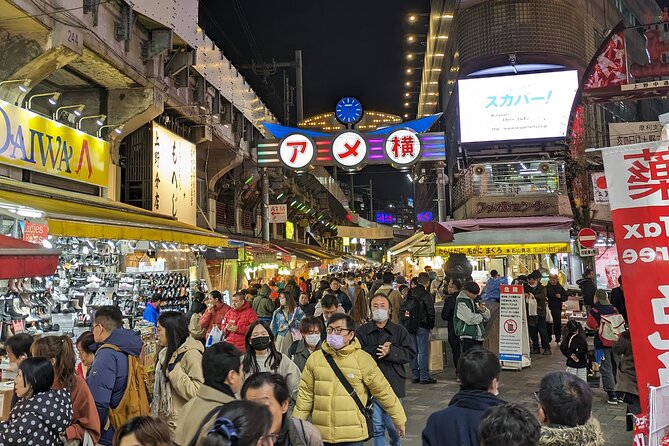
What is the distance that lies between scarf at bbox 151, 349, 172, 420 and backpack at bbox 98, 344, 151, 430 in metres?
0.13

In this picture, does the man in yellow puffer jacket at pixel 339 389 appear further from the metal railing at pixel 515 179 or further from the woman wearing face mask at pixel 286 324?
the metal railing at pixel 515 179

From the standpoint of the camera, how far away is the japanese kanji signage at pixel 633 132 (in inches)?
688

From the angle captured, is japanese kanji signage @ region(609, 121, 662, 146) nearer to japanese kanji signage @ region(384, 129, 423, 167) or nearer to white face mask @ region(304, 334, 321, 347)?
japanese kanji signage @ region(384, 129, 423, 167)

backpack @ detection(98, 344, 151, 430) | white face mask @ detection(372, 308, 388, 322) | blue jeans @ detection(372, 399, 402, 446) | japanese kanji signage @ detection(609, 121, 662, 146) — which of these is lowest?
blue jeans @ detection(372, 399, 402, 446)

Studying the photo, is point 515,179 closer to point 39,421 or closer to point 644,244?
point 644,244

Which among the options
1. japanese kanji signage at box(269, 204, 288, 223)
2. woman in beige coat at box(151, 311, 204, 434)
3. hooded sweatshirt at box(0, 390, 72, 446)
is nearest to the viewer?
hooded sweatshirt at box(0, 390, 72, 446)

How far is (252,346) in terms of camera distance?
5.25 m

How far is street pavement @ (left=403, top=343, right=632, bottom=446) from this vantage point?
762 cm

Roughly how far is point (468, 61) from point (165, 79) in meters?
15.1

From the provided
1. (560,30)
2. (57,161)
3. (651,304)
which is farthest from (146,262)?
(560,30)

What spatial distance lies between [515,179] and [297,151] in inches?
355

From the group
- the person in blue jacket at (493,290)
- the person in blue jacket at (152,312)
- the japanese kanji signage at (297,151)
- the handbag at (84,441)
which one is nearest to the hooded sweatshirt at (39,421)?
the handbag at (84,441)

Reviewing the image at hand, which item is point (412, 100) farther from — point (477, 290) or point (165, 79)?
point (477, 290)

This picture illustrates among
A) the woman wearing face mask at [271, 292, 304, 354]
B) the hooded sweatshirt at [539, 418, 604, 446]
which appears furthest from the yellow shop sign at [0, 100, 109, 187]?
the hooded sweatshirt at [539, 418, 604, 446]
